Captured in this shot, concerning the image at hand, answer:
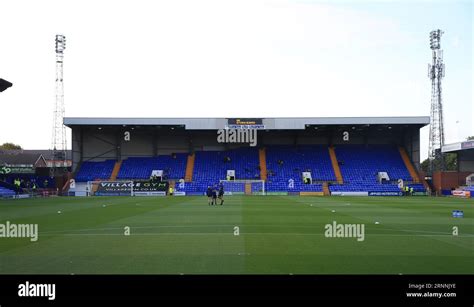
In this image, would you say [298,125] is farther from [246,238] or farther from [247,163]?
[246,238]

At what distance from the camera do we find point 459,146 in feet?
185

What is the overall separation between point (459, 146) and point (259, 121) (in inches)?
1078

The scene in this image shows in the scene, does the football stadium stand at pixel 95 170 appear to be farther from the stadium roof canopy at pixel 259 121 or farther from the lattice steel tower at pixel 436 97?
the lattice steel tower at pixel 436 97

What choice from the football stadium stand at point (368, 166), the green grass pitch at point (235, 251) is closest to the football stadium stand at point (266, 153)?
the football stadium stand at point (368, 166)

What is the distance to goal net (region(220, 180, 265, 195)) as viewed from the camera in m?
61.2

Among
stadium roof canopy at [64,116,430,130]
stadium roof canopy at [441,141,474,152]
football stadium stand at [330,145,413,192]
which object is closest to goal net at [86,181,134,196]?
stadium roof canopy at [64,116,430,130]

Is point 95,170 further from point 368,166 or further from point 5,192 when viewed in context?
point 368,166

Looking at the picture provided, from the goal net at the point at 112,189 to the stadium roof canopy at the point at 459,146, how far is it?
146ft

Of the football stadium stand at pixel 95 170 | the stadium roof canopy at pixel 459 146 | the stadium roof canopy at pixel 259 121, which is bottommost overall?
the football stadium stand at pixel 95 170

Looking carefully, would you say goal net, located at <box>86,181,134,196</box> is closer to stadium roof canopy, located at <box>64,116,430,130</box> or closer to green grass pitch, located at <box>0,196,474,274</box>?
stadium roof canopy, located at <box>64,116,430,130</box>

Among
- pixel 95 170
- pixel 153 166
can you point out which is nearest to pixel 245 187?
pixel 153 166

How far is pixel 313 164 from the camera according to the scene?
6631 cm

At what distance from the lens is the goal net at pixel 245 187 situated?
61.2 meters
